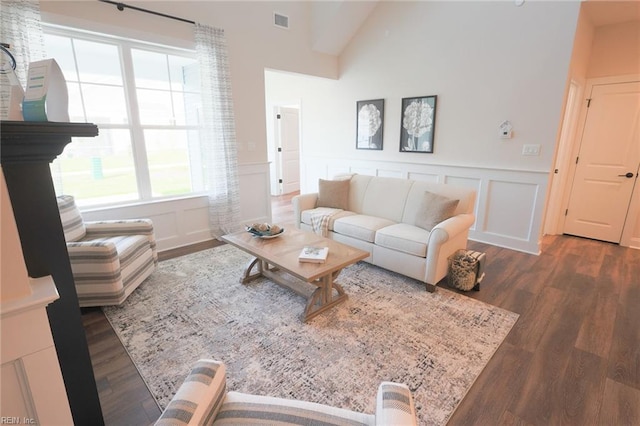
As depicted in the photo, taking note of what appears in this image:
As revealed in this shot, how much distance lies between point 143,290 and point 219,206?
1.54m

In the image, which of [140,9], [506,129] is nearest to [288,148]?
[140,9]

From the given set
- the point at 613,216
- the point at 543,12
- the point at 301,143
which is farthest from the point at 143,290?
the point at 613,216

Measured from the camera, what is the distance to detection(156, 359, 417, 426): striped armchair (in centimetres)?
94

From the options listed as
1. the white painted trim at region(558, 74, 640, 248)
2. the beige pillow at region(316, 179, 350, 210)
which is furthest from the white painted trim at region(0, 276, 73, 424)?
the white painted trim at region(558, 74, 640, 248)

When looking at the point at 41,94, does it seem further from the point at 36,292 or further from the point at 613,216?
the point at 613,216

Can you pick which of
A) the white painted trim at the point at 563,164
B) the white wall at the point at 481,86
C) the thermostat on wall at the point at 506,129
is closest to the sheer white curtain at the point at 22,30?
the white wall at the point at 481,86

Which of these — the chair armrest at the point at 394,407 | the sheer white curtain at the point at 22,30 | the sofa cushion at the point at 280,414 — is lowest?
the sofa cushion at the point at 280,414

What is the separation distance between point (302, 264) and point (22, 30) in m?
3.07

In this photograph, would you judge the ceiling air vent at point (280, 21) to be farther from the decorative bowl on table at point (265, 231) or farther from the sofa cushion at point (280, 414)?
the sofa cushion at point (280, 414)

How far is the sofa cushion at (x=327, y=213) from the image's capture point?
356cm

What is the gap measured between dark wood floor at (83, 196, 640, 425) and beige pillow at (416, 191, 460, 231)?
743 mm

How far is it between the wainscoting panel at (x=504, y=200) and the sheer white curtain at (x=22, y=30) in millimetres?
4468

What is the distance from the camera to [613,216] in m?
3.95

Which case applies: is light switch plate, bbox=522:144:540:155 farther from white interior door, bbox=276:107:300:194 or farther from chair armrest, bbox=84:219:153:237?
white interior door, bbox=276:107:300:194
